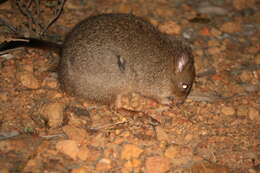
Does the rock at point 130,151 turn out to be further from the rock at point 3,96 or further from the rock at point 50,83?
the rock at point 3,96

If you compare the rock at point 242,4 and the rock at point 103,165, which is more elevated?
the rock at point 242,4

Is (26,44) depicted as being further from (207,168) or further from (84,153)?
(207,168)

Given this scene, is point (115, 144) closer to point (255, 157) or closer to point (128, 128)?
point (128, 128)

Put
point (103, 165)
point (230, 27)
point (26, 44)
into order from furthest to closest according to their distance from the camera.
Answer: point (230, 27) → point (26, 44) → point (103, 165)

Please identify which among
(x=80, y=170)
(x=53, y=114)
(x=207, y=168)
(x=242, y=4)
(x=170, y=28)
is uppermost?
(x=242, y=4)

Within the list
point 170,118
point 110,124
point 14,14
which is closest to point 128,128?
point 110,124

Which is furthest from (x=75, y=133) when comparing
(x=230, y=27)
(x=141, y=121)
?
(x=230, y=27)

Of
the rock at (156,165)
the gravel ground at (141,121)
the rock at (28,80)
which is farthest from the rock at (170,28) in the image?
the rock at (156,165)
